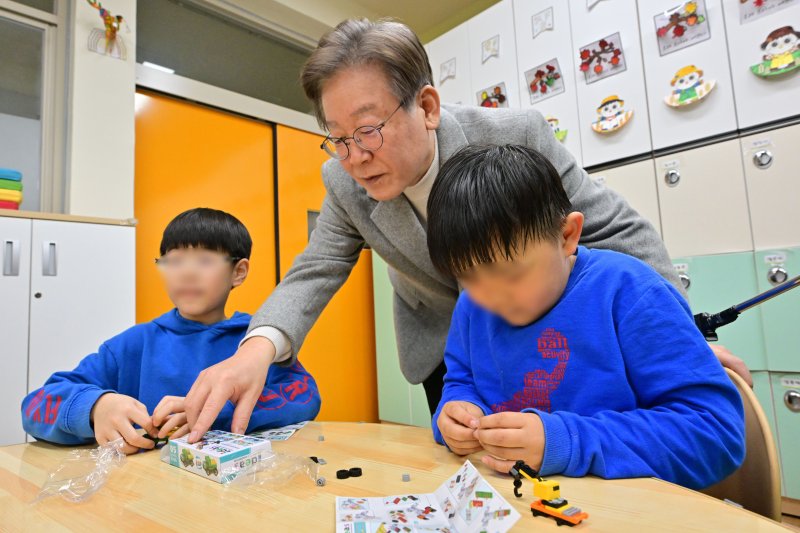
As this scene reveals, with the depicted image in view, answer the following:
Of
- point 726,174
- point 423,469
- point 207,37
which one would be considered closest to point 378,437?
point 423,469

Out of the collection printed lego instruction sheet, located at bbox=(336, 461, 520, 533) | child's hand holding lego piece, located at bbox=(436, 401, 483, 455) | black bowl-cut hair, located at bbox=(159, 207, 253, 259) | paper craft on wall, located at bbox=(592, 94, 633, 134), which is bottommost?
printed lego instruction sheet, located at bbox=(336, 461, 520, 533)

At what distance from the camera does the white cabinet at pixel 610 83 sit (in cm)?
208

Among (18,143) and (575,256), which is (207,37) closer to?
(18,143)

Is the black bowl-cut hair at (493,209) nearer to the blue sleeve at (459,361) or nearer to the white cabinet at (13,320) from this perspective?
the blue sleeve at (459,361)

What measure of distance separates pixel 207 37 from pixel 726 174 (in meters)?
3.00

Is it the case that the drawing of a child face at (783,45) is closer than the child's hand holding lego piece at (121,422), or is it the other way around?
the child's hand holding lego piece at (121,422)

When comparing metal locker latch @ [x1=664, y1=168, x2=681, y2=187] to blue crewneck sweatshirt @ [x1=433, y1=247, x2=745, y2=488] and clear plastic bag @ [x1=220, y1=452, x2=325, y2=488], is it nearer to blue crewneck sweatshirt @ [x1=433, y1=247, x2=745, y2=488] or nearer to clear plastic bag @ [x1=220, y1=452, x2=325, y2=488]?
blue crewneck sweatshirt @ [x1=433, y1=247, x2=745, y2=488]

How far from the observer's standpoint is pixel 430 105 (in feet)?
3.28

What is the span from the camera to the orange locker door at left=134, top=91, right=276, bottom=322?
2.70 meters

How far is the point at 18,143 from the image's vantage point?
2432 millimetres

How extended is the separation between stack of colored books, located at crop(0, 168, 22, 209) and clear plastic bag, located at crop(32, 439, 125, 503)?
70.1 inches

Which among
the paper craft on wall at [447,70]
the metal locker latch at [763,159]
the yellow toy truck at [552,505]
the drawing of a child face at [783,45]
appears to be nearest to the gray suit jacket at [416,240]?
the yellow toy truck at [552,505]

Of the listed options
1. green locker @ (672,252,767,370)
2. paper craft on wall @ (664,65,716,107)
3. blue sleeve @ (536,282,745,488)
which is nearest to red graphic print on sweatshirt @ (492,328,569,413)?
blue sleeve @ (536,282,745,488)

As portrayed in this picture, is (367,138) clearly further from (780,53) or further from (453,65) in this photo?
(453,65)
